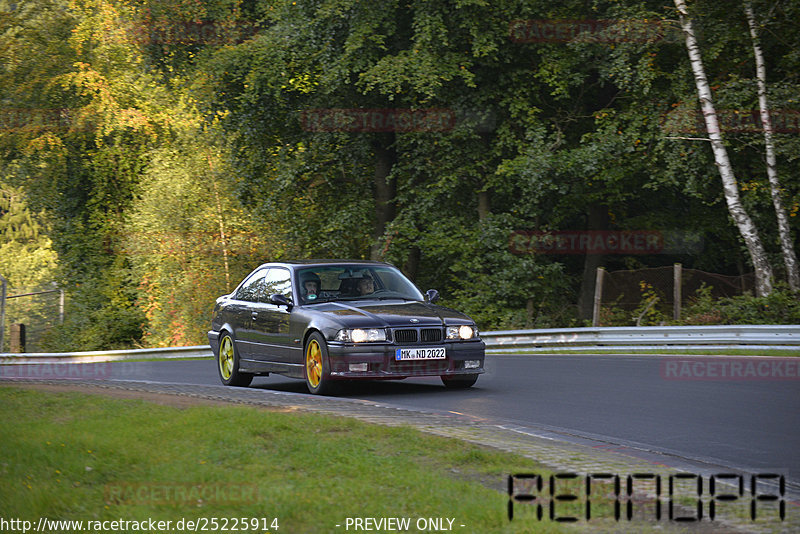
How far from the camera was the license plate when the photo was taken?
12.9m

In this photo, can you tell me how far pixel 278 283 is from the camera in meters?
14.6

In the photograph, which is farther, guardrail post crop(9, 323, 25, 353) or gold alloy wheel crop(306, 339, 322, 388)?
guardrail post crop(9, 323, 25, 353)

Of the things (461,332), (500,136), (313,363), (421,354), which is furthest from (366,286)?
(500,136)

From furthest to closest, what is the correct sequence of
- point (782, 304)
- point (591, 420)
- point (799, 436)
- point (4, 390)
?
point (782, 304), point (4, 390), point (591, 420), point (799, 436)

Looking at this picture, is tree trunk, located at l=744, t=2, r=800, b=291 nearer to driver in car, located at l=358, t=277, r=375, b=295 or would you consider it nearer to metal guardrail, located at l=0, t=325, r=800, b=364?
metal guardrail, located at l=0, t=325, r=800, b=364

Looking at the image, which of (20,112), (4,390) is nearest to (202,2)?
(20,112)

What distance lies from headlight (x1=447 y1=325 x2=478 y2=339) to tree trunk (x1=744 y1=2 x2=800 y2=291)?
514 inches

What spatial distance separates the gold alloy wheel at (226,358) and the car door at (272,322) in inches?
35.0

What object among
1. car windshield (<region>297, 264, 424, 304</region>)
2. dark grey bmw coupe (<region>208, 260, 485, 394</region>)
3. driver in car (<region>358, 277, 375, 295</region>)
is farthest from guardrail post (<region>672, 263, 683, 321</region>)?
driver in car (<region>358, 277, 375, 295</region>)

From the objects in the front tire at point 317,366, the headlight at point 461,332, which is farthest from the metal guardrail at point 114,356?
the headlight at point 461,332

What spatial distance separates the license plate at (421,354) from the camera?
12.9 metres

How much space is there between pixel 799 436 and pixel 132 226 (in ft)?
130

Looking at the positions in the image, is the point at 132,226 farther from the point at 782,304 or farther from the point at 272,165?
the point at 782,304

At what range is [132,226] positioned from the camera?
46406 mm
